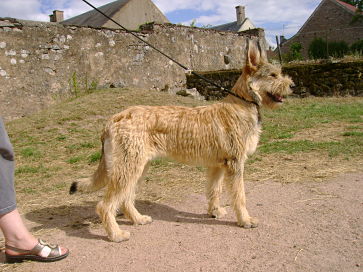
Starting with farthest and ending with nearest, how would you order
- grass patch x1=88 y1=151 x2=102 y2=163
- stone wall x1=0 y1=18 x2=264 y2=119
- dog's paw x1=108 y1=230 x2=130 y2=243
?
stone wall x1=0 y1=18 x2=264 y2=119
grass patch x1=88 y1=151 x2=102 y2=163
dog's paw x1=108 y1=230 x2=130 y2=243

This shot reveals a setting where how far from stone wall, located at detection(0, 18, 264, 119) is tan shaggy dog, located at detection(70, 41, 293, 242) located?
9435 mm

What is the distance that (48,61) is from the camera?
1339cm

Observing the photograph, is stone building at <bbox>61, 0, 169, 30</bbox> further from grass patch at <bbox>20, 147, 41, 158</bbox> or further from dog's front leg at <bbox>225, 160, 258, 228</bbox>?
dog's front leg at <bbox>225, 160, 258, 228</bbox>

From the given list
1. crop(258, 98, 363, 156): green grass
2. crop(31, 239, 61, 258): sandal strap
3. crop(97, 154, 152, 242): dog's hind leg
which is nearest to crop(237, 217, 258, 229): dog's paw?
crop(97, 154, 152, 242): dog's hind leg

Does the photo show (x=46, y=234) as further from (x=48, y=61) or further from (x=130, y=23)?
(x=130, y=23)

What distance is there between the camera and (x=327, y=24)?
43.7 metres

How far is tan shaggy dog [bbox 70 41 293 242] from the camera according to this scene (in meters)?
4.39

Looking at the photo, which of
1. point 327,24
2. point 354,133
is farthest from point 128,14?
point 354,133

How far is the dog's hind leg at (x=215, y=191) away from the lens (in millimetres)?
5027

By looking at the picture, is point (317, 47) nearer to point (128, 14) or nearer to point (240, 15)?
point (240, 15)

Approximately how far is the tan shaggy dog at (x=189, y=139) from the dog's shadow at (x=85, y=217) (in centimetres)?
35

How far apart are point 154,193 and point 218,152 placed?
1878 millimetres

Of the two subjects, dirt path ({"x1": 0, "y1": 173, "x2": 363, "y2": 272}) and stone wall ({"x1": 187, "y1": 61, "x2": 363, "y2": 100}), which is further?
stone wall ({"x1": 187, "y1": 61, "x2": 363, "y2": 100})

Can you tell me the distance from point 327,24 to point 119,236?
45339 mm
